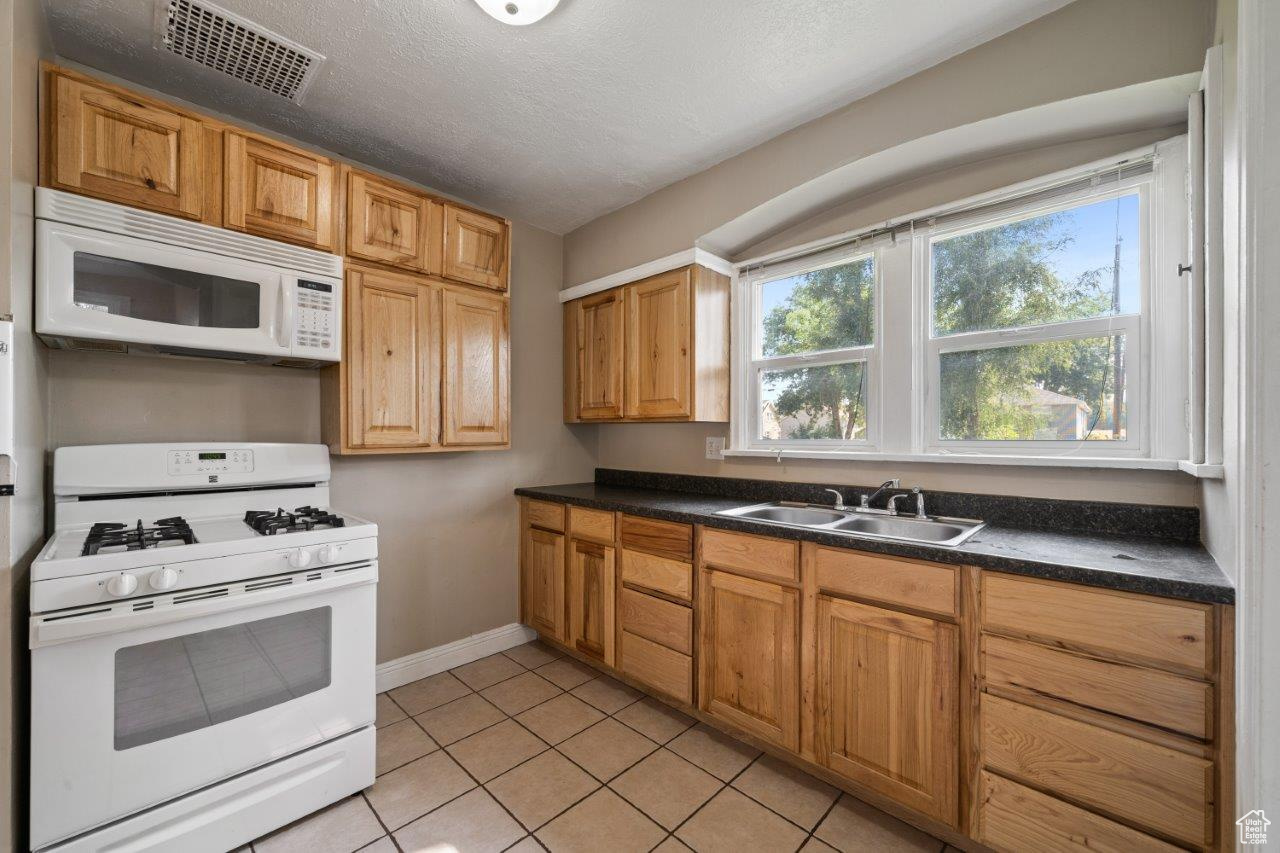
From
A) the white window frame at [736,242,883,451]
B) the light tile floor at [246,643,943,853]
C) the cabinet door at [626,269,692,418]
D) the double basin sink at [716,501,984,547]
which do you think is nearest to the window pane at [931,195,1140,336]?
the white window frame at [736,242,883,451]

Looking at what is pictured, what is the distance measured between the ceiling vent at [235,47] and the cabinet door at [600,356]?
1614 mm

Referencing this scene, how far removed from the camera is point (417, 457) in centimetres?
269

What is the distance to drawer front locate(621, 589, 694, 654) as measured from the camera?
2.22m

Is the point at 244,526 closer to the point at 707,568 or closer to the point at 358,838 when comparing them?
the point at 358,838

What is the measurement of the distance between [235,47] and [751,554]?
2524mm

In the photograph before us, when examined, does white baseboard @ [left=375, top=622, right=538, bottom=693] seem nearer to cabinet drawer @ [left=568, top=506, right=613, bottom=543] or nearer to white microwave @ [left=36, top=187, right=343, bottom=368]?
cabinet drawer @ [left=568, top=506, right=613, bottom=543]

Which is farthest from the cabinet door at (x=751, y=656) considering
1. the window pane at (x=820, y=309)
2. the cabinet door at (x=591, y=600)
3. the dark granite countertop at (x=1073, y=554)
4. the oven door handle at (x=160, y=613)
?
the oven door handle at (x=160, y=613)

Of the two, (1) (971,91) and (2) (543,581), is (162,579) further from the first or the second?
(1) (971,91)

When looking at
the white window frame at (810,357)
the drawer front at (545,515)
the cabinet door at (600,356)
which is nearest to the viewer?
the white window frame at (810,357)

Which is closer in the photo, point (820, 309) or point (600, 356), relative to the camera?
point (820, 309)

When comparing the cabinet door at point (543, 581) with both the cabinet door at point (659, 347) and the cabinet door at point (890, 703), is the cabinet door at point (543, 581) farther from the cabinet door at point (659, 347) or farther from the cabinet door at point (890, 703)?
the cabinet door at point (890, 703)

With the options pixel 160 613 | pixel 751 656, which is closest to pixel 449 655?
pixel 160 613

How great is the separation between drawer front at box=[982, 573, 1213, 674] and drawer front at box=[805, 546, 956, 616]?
0.35 ft

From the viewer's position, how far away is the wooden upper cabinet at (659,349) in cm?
263
